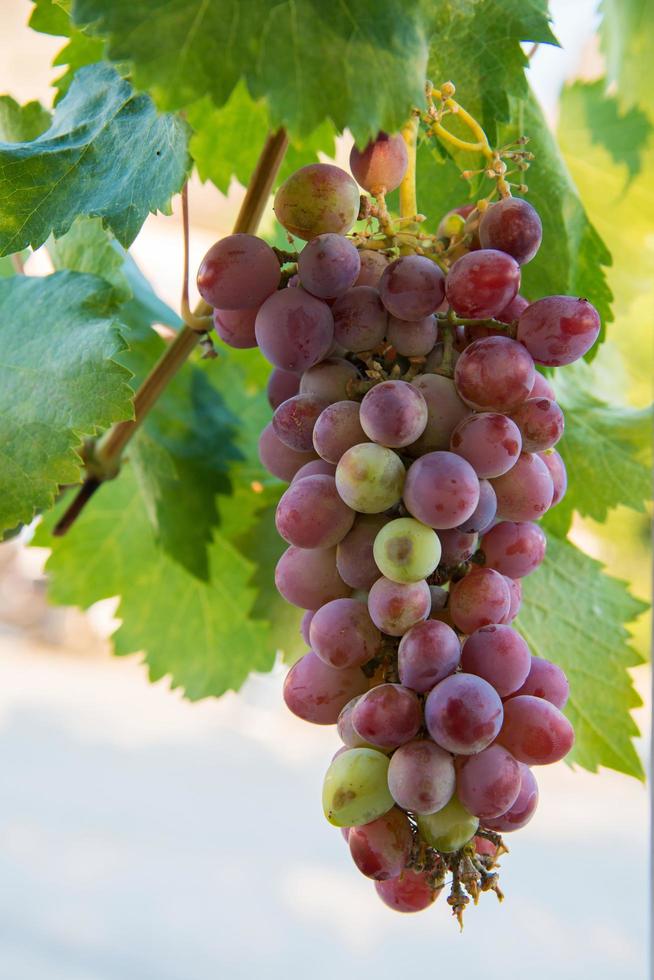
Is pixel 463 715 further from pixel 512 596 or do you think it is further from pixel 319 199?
pixel 319 199

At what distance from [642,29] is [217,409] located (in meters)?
0.40

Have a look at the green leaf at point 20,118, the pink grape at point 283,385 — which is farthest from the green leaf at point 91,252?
the pink grape at point 283,385

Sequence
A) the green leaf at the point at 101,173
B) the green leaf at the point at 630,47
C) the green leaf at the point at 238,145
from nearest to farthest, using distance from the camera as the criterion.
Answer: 1. the green leaf at the point at 101,173
2. the green leaf at the point at 238,145
3. the green leaf at the point at 630,47

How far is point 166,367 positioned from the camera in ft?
1.71

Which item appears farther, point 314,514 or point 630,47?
point 630,47

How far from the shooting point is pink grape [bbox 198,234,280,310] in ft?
1.13

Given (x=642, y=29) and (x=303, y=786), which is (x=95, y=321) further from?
(x=303, y=786)

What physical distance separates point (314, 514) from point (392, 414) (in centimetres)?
5

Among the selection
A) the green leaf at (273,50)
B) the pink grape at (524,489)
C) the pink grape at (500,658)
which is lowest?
the pink grape at (500,658)

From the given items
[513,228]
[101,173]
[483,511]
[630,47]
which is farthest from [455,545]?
[630,47]

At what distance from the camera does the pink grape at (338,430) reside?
0.34 metres

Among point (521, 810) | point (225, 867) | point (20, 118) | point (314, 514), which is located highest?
point (20, 118)

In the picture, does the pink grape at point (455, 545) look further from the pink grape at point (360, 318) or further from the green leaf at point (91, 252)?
the green leaf at point (91, 252)

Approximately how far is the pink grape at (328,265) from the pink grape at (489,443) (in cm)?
7
